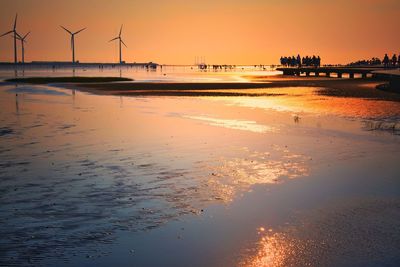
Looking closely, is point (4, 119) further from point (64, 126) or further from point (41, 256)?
point (41, 256)

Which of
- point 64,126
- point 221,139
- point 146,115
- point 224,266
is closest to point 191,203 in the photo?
point 224,266

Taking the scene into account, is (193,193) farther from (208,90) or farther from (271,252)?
(208,90)

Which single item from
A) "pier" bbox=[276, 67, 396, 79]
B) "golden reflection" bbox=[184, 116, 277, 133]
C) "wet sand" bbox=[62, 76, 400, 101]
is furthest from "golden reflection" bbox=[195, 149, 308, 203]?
"pier" bbox=[276, 67, 396, 79]

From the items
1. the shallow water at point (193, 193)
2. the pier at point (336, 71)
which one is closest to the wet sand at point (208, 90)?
the shallow water at point (193, 193)

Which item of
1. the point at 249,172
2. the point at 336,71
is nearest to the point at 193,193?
the point at 249,172

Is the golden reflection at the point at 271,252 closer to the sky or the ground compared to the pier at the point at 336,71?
closer to the ground

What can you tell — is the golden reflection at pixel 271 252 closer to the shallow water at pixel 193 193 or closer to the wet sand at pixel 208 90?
the shallow water at pixel 193 193

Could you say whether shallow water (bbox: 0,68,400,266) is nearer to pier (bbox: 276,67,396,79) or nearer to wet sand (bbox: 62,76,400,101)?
wet sand (bbox: 62,76,400,101)

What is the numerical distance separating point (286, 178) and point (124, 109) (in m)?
23.4

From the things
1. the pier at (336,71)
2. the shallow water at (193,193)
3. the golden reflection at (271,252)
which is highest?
the pier at (336,71)

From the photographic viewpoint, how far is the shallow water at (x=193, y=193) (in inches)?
339

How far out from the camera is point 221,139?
21.8 metres

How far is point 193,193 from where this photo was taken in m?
12.5

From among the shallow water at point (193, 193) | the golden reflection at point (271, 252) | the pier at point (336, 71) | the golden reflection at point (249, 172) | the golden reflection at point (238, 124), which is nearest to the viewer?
the golden reflection at point (271, 252)
